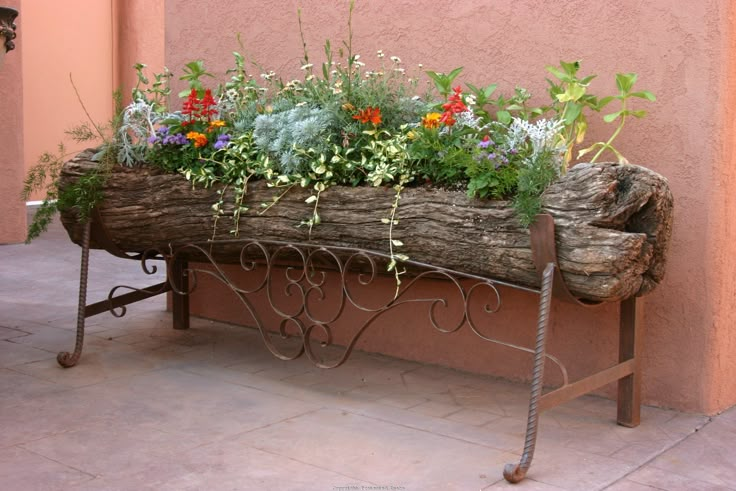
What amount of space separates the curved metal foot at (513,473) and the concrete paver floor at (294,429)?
0.08 ft

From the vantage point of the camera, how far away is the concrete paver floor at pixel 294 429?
284 centimetres

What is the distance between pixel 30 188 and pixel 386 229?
196cm

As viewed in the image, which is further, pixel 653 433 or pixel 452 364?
pixel 452 364

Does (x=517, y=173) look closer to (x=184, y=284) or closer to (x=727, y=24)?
(x=727, y=24)

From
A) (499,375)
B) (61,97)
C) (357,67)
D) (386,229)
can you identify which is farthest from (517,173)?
(61,97)

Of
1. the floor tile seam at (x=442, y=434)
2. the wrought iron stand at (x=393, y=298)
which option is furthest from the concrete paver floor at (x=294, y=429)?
the wrought iron stand at (x=393, y=298)

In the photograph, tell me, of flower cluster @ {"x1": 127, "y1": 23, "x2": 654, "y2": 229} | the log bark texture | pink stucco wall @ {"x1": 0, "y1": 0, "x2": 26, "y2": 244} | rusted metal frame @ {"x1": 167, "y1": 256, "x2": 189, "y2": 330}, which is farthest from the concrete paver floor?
pink stucco wall @ {"x1": 0, "y1": 0, "x2": 26, "y2": 244}

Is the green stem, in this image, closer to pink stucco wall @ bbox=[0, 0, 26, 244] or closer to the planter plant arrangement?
the planter plant arrangement

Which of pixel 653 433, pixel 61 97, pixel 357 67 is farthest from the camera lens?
pixel 61 97

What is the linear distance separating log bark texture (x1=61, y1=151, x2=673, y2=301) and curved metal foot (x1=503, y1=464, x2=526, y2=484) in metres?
0.62

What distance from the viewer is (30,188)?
425cm

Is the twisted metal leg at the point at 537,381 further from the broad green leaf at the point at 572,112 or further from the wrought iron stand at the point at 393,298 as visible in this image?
the broad green leaf at the point at 572,112

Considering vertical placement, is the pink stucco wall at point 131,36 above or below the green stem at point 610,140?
above

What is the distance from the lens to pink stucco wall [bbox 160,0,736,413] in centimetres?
339
